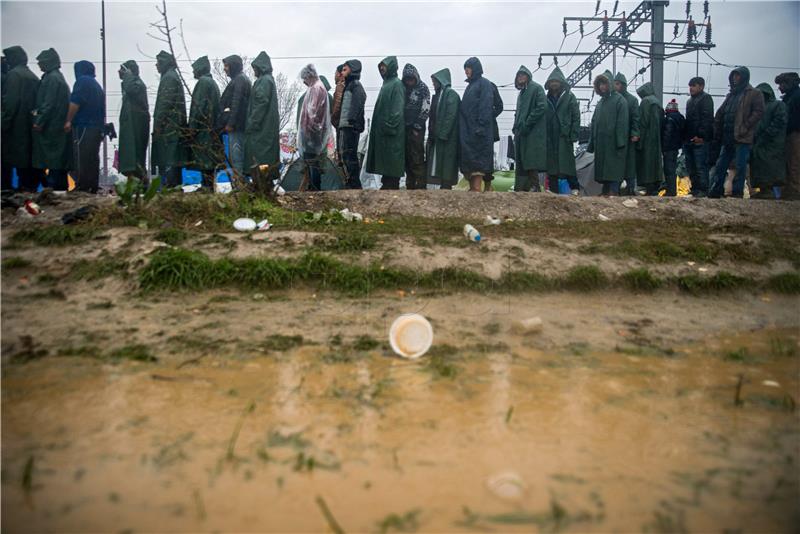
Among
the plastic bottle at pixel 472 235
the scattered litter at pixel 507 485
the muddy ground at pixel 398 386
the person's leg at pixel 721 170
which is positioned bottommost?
the scattered litter at pixel 507 485

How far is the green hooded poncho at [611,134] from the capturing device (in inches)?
288

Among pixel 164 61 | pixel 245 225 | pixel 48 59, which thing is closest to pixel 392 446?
pixel 245 225

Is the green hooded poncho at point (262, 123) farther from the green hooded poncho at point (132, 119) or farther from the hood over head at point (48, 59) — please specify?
the hood over head at point (48, 59)

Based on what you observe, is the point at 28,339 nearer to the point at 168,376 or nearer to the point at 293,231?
the point at 168,376

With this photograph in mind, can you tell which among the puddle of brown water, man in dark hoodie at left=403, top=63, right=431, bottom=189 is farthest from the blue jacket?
the puddle of brown water

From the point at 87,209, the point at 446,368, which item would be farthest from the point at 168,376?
the point at 87,209

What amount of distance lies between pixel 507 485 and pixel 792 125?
26.1 feet

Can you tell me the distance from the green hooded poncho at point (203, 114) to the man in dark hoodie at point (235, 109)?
5.5 inches

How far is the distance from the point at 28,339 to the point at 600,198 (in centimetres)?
586

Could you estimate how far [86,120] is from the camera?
243 inches

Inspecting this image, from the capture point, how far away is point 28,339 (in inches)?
95.7

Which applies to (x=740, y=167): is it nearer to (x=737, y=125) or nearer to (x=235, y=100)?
(x=737, y=125)

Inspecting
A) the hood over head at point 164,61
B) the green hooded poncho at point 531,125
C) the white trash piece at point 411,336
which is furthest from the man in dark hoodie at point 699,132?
the hood over head at point 164,61

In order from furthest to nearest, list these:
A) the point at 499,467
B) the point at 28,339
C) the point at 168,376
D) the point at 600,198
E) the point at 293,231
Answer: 1. the point at 600,198
2. the point at 293,231
3. the point at 28,339
4. the point at 168,376
5. the point at 499,467
